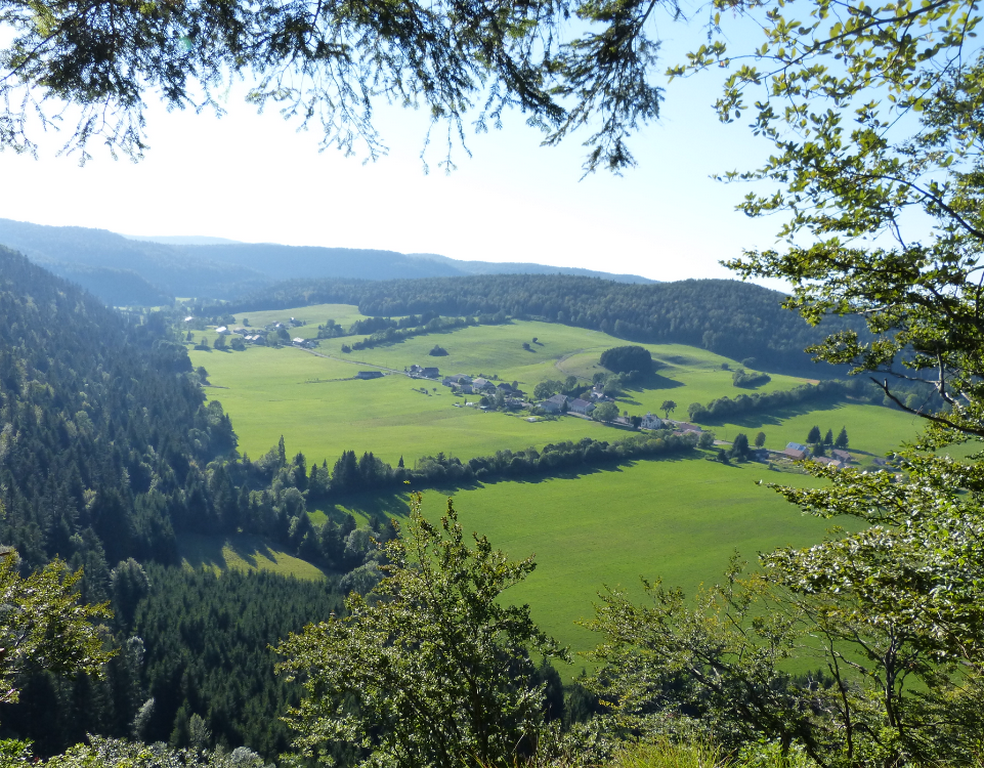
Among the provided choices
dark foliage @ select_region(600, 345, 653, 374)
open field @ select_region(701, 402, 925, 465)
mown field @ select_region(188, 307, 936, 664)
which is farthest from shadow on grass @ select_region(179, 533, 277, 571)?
dark foliage @ select_region(600, 345, 653, 374)

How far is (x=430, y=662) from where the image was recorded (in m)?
9.52

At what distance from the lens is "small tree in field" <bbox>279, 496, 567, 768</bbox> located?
31.0 feet

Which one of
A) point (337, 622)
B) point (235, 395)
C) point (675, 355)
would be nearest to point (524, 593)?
point (337, 622)

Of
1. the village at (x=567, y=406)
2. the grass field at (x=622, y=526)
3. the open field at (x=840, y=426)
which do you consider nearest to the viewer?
the grass field at (x=622, y=526)

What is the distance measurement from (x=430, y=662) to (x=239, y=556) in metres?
67.2

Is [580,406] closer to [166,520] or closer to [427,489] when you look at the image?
[427,489]

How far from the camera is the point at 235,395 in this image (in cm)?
13600

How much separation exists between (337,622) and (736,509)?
73.6m

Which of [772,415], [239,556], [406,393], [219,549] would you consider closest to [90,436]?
[219,549]

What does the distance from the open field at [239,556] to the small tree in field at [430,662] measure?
182 ft

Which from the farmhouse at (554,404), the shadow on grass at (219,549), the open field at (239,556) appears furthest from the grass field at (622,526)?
the farmhouse at (554,404)

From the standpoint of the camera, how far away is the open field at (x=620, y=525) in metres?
54.8

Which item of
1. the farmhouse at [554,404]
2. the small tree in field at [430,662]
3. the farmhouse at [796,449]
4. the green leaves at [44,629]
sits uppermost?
the small tree in field at [430,662]

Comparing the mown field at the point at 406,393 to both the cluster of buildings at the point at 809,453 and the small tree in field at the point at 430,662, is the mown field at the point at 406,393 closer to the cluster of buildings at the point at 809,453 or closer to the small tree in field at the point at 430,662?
the cluster of buildings at the point at 809,453
